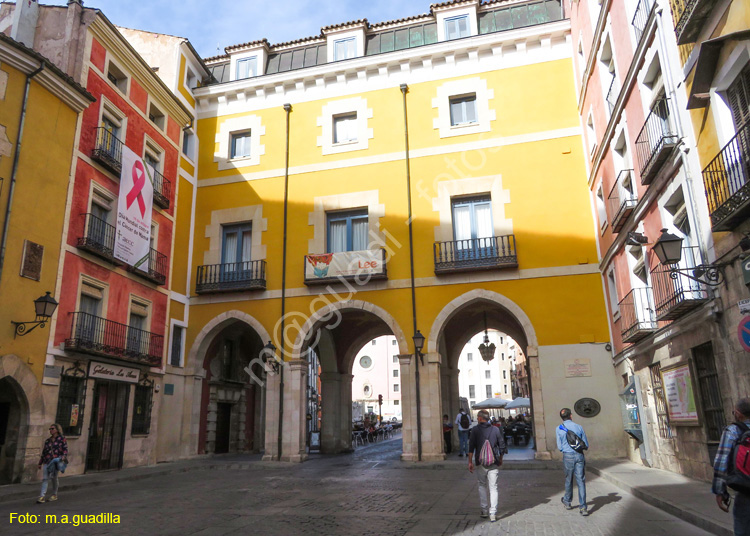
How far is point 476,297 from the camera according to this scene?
18.2m

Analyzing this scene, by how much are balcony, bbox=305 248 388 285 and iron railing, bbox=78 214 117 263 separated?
601cm

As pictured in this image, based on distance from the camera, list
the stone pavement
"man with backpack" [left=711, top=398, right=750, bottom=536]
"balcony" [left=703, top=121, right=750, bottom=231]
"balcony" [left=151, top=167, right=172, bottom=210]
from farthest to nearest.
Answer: "balcony" [left=151, top=167, right=172, bottom=210]
the stone pavement
"balcony" [left=703, top=121, right=750, bottom=231]
"man with backpack" [left=711, top=398, right=750, bottom=536]

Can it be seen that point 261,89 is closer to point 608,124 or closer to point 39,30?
point 39,30

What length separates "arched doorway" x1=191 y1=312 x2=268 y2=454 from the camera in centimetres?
2048

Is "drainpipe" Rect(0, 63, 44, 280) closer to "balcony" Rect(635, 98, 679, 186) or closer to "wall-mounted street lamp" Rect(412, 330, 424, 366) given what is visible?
"wall-mounted street lamp" Rect(412, 330, 424, 366)

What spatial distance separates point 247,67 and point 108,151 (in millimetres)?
7803

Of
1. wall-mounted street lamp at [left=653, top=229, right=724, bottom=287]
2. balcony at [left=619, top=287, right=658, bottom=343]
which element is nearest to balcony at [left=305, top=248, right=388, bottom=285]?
balcony at [left=619, top=287, right=658, bottom=343]

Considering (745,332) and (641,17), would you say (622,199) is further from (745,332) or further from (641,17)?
(745,332)

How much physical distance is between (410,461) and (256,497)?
6961mm

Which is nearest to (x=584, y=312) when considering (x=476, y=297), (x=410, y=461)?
(x=476, y=297)

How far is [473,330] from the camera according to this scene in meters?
24.8

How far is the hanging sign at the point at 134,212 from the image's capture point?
17.3 meters

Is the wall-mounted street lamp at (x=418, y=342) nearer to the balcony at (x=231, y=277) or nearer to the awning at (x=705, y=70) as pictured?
the balcony at (x=231, y=277)

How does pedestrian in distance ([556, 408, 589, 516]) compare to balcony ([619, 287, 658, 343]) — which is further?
balcony ([619, 287, 658, 343])
